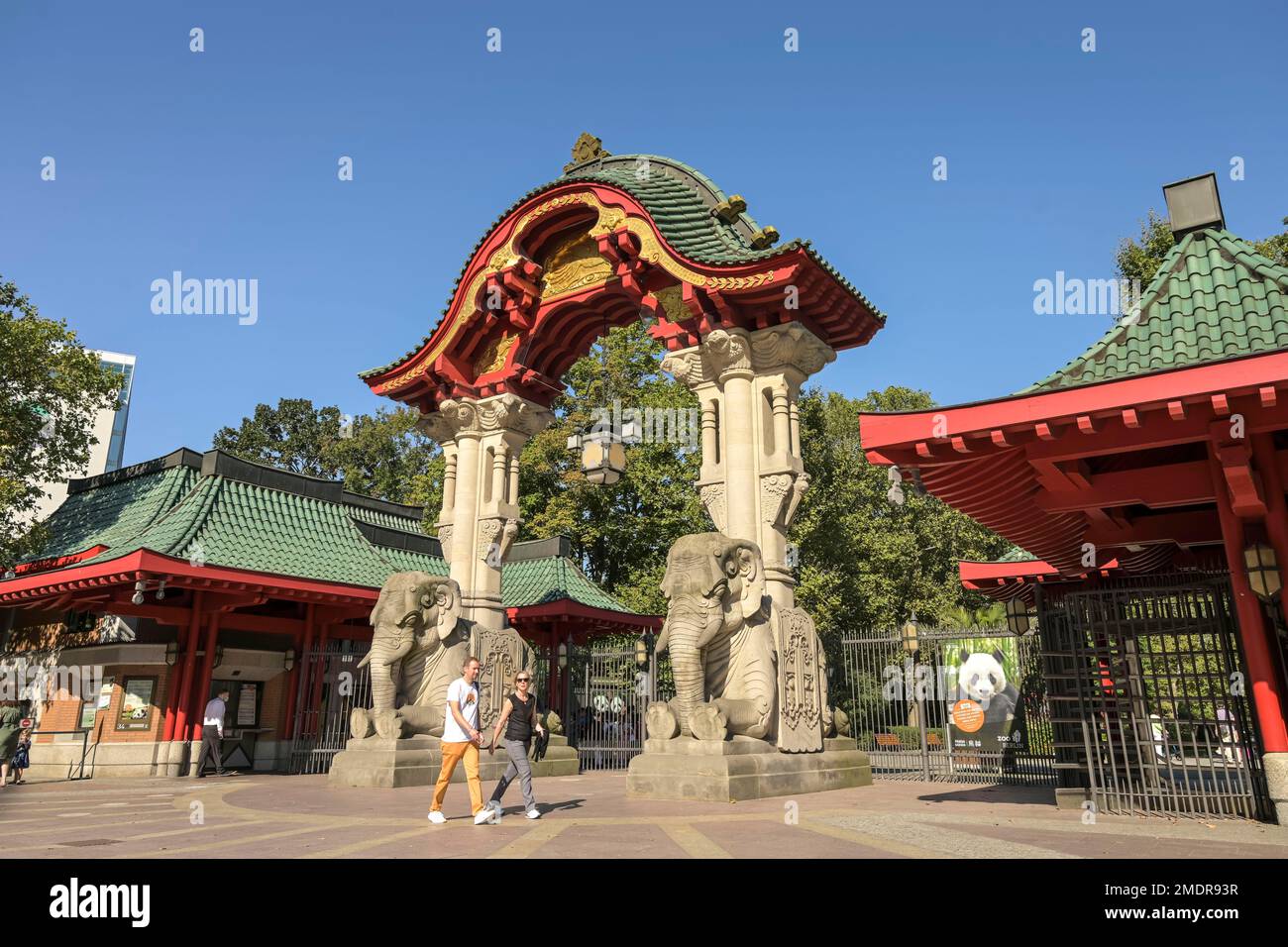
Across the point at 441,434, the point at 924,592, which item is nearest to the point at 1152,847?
the point at 441,434

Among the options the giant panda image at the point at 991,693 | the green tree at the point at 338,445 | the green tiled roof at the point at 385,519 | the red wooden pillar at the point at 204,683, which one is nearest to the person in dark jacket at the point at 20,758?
the red wooden pillar at the point at 204,683

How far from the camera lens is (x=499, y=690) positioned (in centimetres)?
1406

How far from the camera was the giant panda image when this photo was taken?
20016mm

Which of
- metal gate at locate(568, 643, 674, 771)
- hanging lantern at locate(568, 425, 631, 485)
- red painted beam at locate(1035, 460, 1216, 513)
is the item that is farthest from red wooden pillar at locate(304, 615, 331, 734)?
red painted beam at locate(1035, 460, 1216, 513)

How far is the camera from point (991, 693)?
66.9 feet

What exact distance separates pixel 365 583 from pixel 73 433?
28.4 feet

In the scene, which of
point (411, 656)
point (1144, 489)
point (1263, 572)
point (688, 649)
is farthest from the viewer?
point (411, 656)

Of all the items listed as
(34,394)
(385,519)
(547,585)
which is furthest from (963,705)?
(34,394)

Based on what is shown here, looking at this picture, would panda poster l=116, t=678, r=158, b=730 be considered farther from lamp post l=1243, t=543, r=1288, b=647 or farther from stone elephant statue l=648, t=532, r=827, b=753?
lamp post l=1243, t=543, r=1288, b=647

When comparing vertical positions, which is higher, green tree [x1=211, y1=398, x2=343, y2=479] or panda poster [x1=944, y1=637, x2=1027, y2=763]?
green tree [x1=211, y1=398, x2=343, y2=479]

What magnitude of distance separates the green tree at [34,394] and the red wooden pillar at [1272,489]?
72.2ft

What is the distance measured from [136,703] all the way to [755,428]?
558 inches

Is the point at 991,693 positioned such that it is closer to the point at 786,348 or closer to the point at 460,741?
the point at 786,348

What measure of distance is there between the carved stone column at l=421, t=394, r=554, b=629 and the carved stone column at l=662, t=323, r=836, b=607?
3.94 metres
